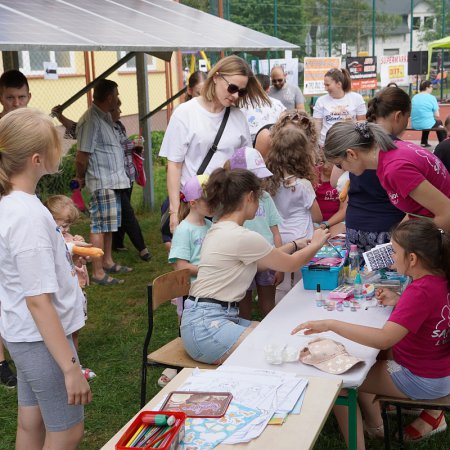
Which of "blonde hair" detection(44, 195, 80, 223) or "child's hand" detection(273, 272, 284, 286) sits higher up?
"blonde hair" detection(44, 195, 80, 223)

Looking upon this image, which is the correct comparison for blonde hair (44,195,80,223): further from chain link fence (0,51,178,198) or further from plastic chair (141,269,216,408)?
chain link fence (0,51,178,198)

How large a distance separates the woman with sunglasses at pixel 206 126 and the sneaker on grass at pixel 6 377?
1.32 meters

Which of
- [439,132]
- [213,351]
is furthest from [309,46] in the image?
[213,351]

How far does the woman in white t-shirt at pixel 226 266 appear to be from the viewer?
323cm

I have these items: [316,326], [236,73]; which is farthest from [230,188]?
[236,73]

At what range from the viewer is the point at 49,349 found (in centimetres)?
221

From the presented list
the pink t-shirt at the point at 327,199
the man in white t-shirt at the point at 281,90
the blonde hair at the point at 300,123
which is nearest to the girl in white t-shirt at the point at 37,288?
the blonde hair at the point at 300,123

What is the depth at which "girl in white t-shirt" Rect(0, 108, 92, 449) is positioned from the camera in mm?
2178

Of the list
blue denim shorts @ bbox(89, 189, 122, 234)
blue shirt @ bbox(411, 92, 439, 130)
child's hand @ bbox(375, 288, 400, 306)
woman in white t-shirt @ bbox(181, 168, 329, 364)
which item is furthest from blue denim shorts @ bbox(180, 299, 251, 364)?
blue shirt @ bbox(411, 92, 439, 130)

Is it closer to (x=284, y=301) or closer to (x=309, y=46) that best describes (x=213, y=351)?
(x=284, y=301)

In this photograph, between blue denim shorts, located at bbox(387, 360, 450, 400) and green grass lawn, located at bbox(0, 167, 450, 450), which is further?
green grass lawn, located at bbox(0, 167, 450, 450)

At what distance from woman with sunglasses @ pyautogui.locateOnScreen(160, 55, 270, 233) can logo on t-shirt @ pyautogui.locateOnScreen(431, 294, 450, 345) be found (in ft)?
5.99

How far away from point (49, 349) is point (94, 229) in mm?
4106

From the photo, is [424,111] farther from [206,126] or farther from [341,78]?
[206,126]
